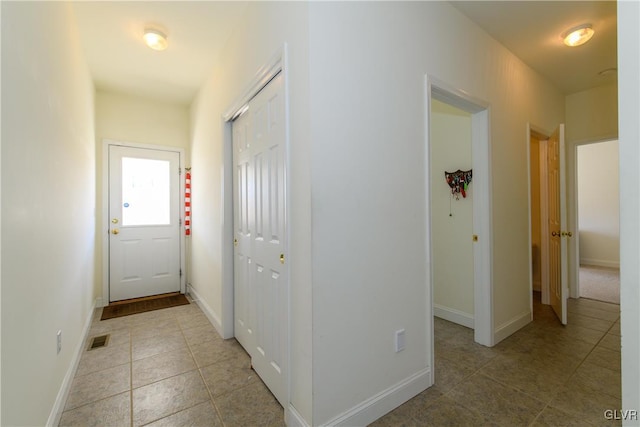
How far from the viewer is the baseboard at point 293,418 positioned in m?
1.42

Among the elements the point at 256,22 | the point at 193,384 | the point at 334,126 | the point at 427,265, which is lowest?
the point at 193,384

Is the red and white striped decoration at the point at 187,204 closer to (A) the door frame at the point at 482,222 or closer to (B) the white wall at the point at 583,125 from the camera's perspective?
(A) the door frame at the point at 482,222

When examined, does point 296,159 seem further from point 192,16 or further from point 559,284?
point 559,284

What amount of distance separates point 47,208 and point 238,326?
1.64 metres

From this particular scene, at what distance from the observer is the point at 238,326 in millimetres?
2500

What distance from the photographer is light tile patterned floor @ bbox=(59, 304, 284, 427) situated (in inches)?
63.4

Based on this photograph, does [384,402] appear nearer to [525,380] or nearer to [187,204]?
[525,380]

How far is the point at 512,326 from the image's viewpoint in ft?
8.69

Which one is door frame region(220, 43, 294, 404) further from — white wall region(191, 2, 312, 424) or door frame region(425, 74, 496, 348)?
door frame region(425, 74, 496, 348)

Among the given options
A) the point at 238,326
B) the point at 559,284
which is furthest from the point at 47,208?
the point at 559,284

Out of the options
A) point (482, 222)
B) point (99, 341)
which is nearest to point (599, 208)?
point (482, 222)

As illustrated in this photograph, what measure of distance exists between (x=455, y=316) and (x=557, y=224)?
1.53 m

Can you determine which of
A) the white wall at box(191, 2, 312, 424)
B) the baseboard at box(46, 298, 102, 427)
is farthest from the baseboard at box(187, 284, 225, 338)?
the baseboard at box(46, 298, 102, 427)

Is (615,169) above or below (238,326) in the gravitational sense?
above
